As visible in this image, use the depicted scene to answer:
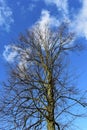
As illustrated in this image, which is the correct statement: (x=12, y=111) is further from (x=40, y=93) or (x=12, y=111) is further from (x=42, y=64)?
(x=42, y=64)

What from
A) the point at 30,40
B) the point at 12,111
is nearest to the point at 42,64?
the point at 30,40

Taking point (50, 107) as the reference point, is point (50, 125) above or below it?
below

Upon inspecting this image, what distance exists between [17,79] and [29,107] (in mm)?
2144

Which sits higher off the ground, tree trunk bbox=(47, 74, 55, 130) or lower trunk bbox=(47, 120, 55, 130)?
tree trunk bbox=(47, 74, 55, 130)

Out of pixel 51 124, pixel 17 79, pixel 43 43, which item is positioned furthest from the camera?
pixel 43 43

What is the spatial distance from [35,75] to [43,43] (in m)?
2.59

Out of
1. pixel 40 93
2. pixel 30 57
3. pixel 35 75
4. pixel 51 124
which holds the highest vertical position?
pixel 30 57

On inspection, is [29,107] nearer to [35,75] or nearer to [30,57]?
[35,75]

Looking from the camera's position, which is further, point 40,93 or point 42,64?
point 42,64

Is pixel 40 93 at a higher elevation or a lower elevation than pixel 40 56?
lower

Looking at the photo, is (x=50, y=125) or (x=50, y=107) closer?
(x=50, y=125)

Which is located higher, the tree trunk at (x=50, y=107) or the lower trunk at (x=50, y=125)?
the tree trunk at (x=50, y=107)

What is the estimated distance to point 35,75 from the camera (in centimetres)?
2420

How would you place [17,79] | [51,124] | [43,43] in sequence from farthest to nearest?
1. [43,43]
2. [17,79]
3. [51,124]
